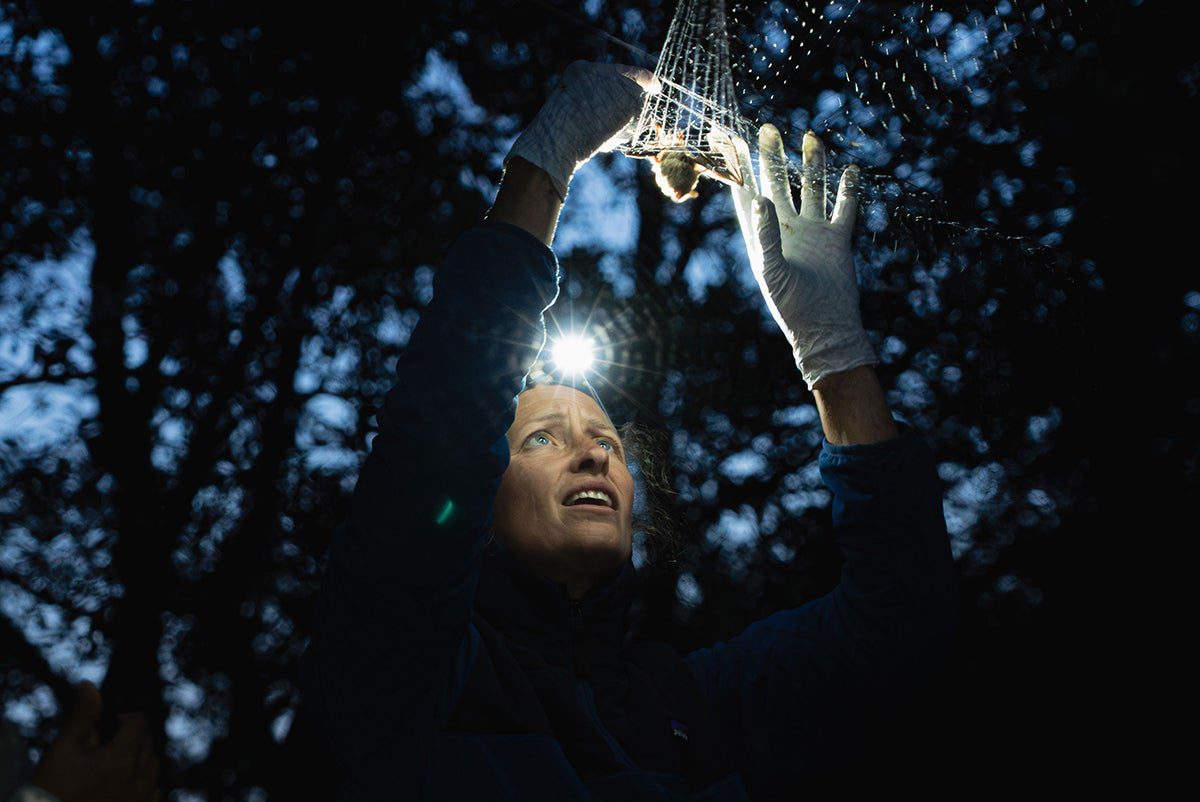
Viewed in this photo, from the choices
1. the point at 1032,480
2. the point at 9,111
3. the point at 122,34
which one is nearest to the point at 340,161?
the point at 122,34

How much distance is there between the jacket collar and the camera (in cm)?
201

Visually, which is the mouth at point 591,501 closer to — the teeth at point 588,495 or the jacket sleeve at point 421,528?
the teeth at point 588,495

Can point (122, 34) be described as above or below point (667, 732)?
above

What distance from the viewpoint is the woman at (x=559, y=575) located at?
4.94ft

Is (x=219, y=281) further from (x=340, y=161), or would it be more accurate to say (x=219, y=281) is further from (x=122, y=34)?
(x=122, y=34)

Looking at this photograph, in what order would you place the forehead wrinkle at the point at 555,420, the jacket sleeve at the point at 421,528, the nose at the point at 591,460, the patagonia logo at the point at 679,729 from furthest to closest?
the forehead wrinkle at the point at 555,420 → the nose at the point at 591,460 → the patagonia logo at the point at 679,729 → the jacket sleeve at the point at 421,528

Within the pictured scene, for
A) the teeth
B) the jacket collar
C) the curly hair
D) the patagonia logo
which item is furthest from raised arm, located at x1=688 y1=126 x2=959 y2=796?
the curly hair

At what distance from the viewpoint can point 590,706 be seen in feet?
6.39

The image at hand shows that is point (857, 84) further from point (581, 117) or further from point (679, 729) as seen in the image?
point (679, 729)

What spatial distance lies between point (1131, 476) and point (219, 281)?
27.8 ft

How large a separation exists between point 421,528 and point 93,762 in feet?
2.72

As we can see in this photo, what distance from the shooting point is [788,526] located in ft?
27.7

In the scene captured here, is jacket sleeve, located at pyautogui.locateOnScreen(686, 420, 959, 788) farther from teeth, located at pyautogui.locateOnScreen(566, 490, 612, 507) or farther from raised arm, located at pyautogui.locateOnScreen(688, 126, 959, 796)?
teeth, located at pyautogui.locateOnScreen(566, 490, 612, 507)

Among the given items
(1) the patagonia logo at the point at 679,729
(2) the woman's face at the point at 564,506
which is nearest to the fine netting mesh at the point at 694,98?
(2) the woman's face at the point at 564,506
